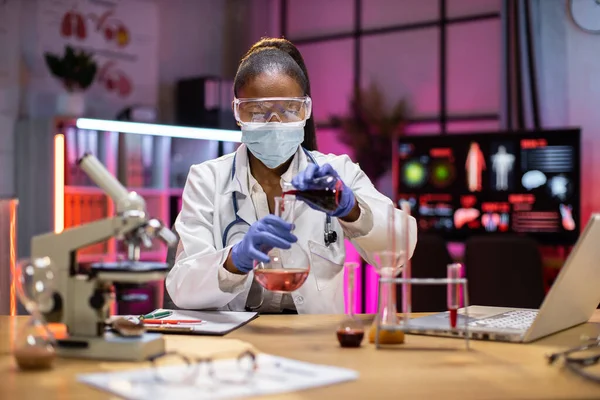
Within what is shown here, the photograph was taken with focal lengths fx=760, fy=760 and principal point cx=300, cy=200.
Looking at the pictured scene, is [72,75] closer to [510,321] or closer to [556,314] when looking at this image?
[510,321]

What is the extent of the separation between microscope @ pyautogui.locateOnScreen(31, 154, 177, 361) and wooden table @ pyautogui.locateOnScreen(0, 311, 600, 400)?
0.14 ft

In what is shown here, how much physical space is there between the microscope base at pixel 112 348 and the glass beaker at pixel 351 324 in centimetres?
38

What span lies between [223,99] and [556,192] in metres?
2.92

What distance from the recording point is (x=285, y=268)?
1.71 m

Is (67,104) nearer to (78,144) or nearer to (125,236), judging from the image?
(78,144)

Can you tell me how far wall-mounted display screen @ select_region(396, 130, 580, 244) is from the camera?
5109 mm

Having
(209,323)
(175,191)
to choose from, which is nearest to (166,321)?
(209,323)

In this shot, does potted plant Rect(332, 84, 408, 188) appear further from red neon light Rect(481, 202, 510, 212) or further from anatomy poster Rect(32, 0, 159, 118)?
anatomy poster Rect(32, 0, 159, 118)

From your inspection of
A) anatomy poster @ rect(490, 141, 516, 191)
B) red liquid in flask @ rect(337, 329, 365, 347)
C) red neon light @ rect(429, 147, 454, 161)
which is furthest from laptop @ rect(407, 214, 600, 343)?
Result: red neon light @ rect(429, 147, 454, 161)

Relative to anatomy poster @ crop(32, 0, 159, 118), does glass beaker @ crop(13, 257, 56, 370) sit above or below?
below

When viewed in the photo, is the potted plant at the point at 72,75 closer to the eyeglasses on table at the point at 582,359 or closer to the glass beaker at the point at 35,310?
the glass beaker at the point at 35,310

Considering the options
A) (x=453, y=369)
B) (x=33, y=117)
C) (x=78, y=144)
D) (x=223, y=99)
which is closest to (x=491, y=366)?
(x=453, y=369)

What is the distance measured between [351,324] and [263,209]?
0.66 meters

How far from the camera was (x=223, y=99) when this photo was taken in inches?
259
